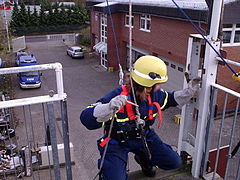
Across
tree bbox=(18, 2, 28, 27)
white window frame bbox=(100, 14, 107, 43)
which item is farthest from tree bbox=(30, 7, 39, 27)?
white window frame bbox=(100, 14, 107, 43)

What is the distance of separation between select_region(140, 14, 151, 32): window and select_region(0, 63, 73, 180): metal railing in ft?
24.9

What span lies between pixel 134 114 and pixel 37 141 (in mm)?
9473

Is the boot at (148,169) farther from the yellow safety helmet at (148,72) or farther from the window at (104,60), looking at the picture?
the window at (104,60)

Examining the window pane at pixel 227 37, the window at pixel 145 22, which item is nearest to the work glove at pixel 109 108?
the window pane at pixel 227 37

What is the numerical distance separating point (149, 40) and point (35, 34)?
2832 centimetres

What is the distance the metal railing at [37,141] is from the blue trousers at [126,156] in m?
0.47

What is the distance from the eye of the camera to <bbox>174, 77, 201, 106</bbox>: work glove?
3.46 m

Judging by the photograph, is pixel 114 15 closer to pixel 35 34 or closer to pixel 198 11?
pixel 198 11

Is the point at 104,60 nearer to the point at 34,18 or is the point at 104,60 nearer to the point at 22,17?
the point at 34,18

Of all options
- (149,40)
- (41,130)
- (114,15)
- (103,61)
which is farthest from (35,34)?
(41,130)

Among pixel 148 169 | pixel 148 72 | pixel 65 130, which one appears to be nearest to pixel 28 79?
pixel 148 169

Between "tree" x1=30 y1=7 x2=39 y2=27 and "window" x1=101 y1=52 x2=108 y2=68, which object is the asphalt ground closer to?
"window" x1=101 y1=52 x2=108 y2=68

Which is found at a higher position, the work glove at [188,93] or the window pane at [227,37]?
the work glove at [188,93]

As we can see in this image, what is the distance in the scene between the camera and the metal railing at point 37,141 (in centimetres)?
281
